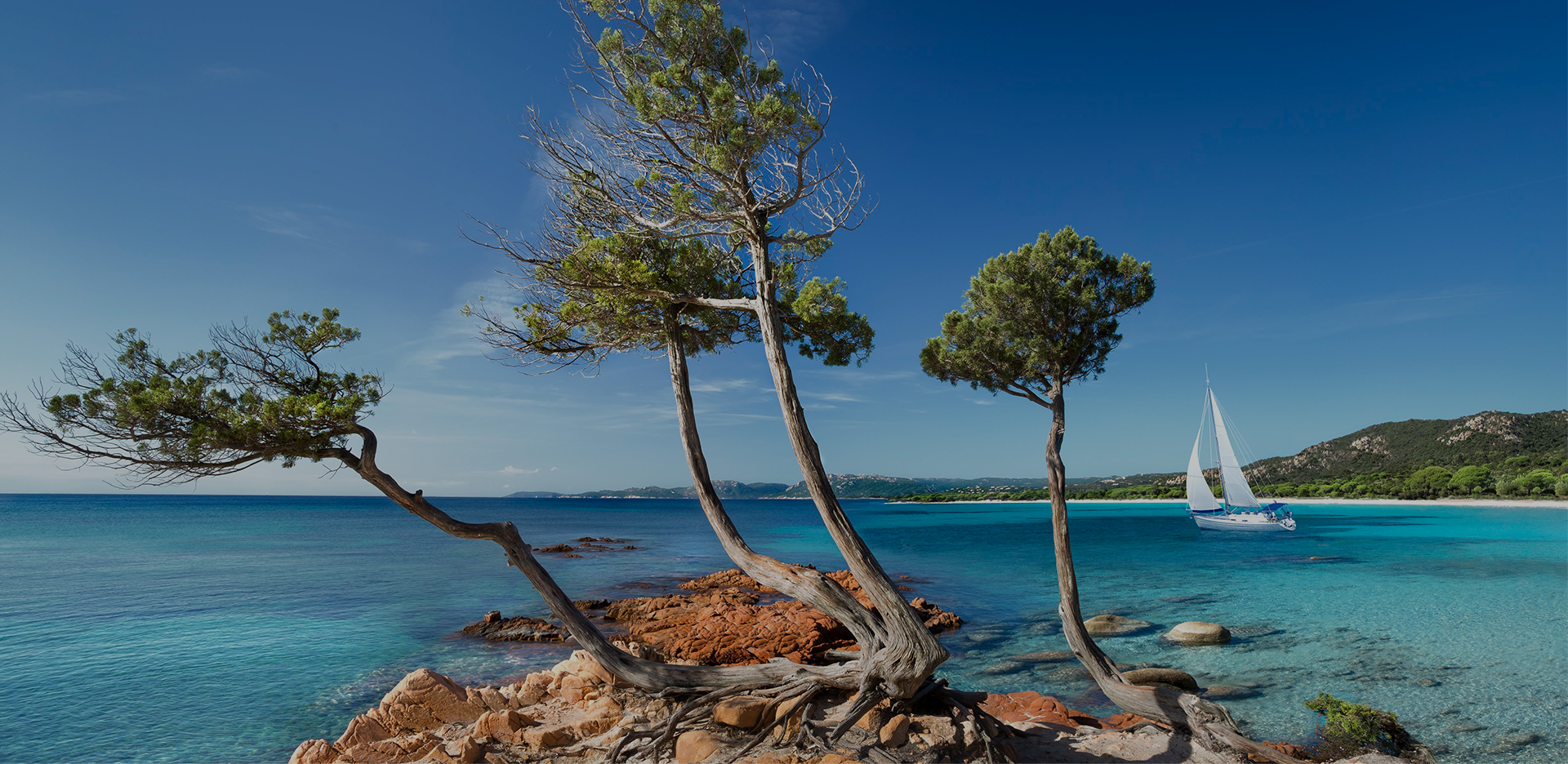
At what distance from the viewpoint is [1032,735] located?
7195mm

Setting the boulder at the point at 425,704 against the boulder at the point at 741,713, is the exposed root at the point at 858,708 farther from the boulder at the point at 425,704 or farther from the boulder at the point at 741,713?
the boulder at the point at 425,704

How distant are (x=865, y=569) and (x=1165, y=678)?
26.2ft

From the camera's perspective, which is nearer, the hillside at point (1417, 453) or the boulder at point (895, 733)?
the boulder at point (895, 733)

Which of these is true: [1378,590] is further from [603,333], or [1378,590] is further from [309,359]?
[309,359]

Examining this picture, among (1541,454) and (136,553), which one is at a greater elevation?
(1541,454)

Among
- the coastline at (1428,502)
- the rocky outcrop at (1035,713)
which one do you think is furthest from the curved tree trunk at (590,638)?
the coastline at (1428,502)

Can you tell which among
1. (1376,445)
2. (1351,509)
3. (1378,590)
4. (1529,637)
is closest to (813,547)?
(1378,590)

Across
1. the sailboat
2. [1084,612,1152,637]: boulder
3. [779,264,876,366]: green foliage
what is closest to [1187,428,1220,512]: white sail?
the sailboat

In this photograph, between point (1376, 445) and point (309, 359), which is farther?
point (1376, 445)

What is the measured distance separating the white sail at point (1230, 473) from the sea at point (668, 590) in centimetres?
709

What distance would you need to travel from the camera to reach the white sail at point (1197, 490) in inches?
1779

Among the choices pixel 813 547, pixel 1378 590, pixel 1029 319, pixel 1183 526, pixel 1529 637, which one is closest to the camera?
pixel 1029 319

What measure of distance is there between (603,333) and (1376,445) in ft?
413

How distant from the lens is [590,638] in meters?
7.46
